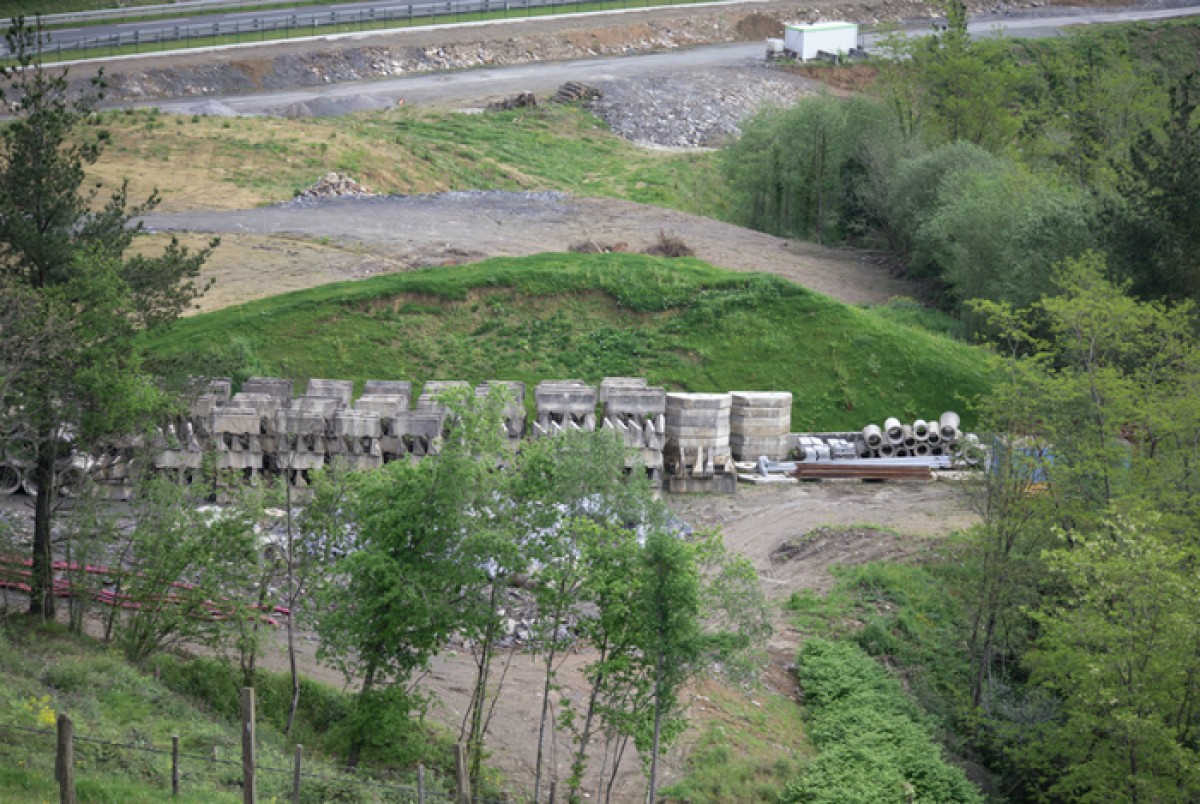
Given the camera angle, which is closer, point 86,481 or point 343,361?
point 86,481

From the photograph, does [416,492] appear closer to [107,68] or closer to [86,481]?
[86,481]

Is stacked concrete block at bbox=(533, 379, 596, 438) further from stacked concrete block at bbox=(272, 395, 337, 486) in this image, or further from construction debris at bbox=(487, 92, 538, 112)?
construction debris at bbox=(487, 92, 538, 112)

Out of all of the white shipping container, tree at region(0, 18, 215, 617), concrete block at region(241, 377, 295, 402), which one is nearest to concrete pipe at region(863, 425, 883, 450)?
concrete block at region(241, 377, 295, 402)

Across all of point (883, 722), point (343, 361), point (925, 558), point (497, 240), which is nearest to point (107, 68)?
point (497, 240)

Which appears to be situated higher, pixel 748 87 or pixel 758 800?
pixel 748 87

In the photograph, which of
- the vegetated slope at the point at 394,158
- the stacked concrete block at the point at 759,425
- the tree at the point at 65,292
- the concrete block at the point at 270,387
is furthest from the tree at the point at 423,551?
the vegetated slope at the point at 394,158

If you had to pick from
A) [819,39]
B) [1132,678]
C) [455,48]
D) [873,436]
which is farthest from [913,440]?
[819,39]

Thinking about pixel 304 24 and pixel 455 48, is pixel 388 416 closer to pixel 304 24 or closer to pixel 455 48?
pixel 455 48
